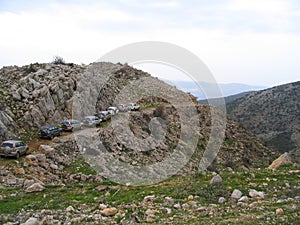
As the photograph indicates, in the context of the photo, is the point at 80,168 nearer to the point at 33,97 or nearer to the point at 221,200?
the point at 33,97

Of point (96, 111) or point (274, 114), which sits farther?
point (274, 114)

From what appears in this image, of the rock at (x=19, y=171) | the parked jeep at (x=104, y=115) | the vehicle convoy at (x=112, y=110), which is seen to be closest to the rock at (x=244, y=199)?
the rock at (x=19, y=171)

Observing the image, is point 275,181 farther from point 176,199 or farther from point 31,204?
point 31,204

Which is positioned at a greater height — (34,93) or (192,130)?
(34,93)

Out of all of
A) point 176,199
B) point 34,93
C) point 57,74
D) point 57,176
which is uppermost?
point 57,74

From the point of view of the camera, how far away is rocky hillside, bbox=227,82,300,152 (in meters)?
60.7

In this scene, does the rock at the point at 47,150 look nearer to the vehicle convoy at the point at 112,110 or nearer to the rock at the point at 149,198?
the rock at the point at 149,198

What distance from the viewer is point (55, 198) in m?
15.1

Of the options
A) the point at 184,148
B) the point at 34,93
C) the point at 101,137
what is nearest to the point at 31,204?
the point at 101,137

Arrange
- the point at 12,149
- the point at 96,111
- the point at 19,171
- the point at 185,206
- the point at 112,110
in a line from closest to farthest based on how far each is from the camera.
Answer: the point at 185,206 < the point at 19,171 < the point at 12,149 < the point at 96,111 < the point at 112,110

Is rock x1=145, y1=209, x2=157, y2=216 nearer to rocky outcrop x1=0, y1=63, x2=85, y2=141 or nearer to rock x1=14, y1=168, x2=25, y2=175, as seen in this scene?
rock x1=14, y1=168, x2=25, y2=175

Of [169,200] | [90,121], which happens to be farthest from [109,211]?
[90,121]

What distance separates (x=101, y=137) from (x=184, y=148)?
1080cm

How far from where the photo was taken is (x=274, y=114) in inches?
2798
